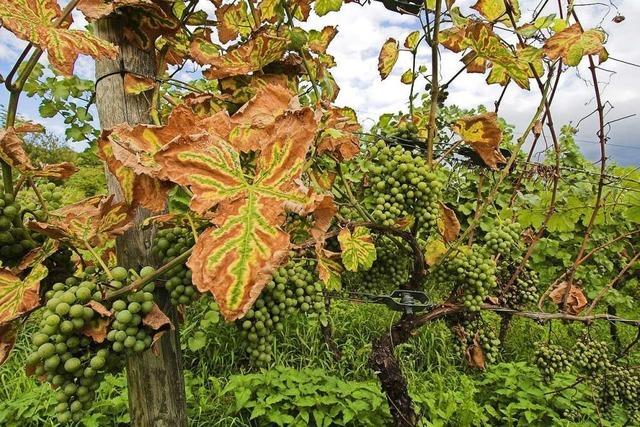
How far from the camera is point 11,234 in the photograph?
102 centimetres

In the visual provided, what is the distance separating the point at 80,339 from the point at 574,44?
1.45 meters

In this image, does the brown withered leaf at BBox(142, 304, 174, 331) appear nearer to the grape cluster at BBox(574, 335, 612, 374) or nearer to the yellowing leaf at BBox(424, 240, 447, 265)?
the yellowing leaf at BBox(424, 240, 447, 265)

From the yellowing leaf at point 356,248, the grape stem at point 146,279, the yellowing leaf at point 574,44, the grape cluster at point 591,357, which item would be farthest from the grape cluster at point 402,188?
the grape cluster at point 591,357

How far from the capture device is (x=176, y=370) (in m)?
1.27

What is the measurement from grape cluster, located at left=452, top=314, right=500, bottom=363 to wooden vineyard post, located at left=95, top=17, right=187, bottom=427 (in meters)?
1.25

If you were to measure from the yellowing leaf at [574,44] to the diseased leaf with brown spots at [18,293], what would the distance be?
1.41m

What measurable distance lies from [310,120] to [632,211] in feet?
7.05

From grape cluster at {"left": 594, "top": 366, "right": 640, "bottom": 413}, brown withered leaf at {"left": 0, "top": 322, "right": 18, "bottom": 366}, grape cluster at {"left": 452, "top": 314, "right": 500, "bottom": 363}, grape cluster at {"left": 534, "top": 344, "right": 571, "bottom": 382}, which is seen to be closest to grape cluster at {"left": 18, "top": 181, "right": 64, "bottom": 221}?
brown withered leaf at {"left": 0, "top": 322, "right": 18, "bottom": 366}

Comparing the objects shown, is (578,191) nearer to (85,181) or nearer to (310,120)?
(310,120)

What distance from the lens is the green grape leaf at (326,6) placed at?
1.40 m

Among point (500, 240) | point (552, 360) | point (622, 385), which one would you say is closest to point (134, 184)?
point (500, 240)

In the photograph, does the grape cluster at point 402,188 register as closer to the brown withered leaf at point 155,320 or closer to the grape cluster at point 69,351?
the brown withered leaf at point 155,320

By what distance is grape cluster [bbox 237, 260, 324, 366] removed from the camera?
112 centimetres

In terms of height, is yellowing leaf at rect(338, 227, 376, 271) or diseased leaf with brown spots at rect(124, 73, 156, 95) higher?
diseased leaf with brown spots at rect(124, 73, 156, 95)
